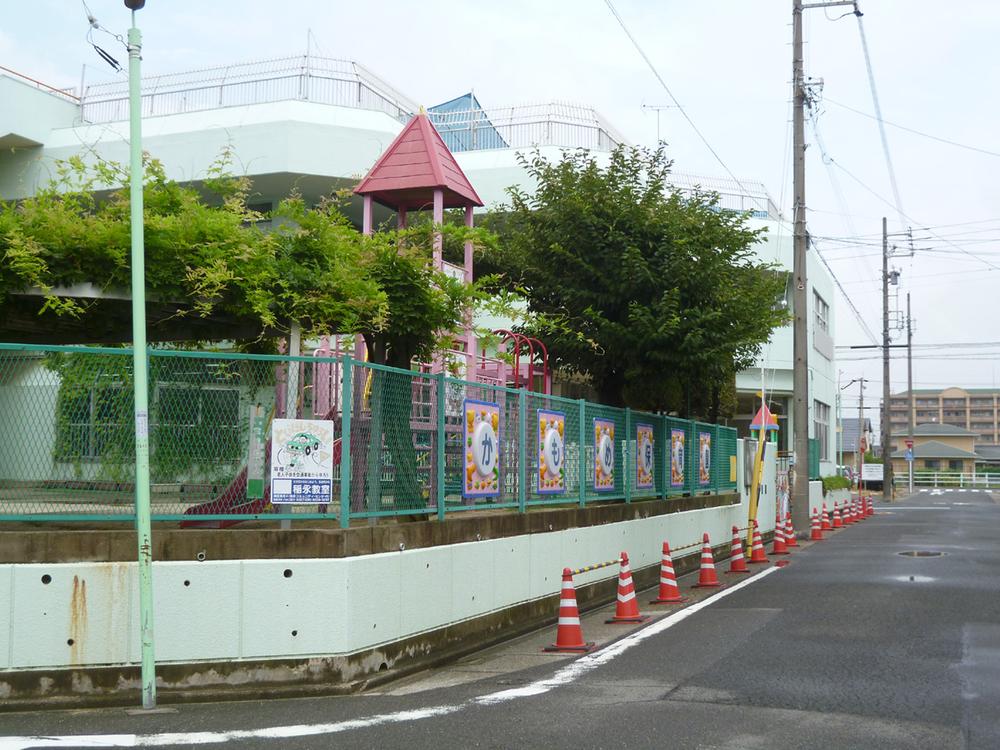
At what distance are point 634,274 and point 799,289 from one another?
1029 cm

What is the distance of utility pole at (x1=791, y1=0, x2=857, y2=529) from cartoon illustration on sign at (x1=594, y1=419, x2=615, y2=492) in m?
11.6

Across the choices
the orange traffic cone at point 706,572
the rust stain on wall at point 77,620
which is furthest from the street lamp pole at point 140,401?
the orange traffic cone at point 706,572

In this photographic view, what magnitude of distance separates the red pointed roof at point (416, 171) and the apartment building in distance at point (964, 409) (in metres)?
157

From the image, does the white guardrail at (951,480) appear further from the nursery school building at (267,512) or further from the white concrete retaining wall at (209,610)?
the white concrete retaining wall at (209,610)

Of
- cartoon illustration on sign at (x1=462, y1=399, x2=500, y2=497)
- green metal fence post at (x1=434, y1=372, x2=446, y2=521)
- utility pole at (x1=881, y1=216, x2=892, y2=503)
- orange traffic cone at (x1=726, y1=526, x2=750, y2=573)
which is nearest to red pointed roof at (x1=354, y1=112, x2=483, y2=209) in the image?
cartoon illustration on sign at (x1=462, y1=399, x2=500, y2=497)

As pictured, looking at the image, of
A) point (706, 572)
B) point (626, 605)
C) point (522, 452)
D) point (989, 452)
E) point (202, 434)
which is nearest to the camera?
point (202, 434)

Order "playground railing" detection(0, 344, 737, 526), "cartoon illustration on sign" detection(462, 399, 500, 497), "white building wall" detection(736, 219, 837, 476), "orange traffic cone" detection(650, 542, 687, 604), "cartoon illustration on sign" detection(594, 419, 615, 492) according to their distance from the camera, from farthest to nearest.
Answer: "white building wall" detection(736, 219, 837, 476)
"cartoon illustration on sign" detection(594, 419, 615, 492)
"orange traffic cone" detection(650, 542, 687, 604)
"cartoon illustration on sign" detection(462, 399, 500, 497)
"playground railing" detection(0, 344, 737, 526)

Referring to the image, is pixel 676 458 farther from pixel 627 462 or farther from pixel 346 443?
pixel 346 443

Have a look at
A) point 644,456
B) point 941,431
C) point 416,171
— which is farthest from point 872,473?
point 941,431

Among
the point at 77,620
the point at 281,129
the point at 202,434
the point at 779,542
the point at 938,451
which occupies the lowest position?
the point at 938,451

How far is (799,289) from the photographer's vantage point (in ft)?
85.6

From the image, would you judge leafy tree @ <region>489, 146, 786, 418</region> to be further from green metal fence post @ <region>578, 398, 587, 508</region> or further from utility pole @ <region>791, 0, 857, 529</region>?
utility pole @ <region>791, 0, 857, 529</region>

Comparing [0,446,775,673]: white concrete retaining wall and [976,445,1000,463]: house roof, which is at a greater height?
[0,446,775,673]: white concrete retaining wall

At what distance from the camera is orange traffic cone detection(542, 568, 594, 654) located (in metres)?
10.4
